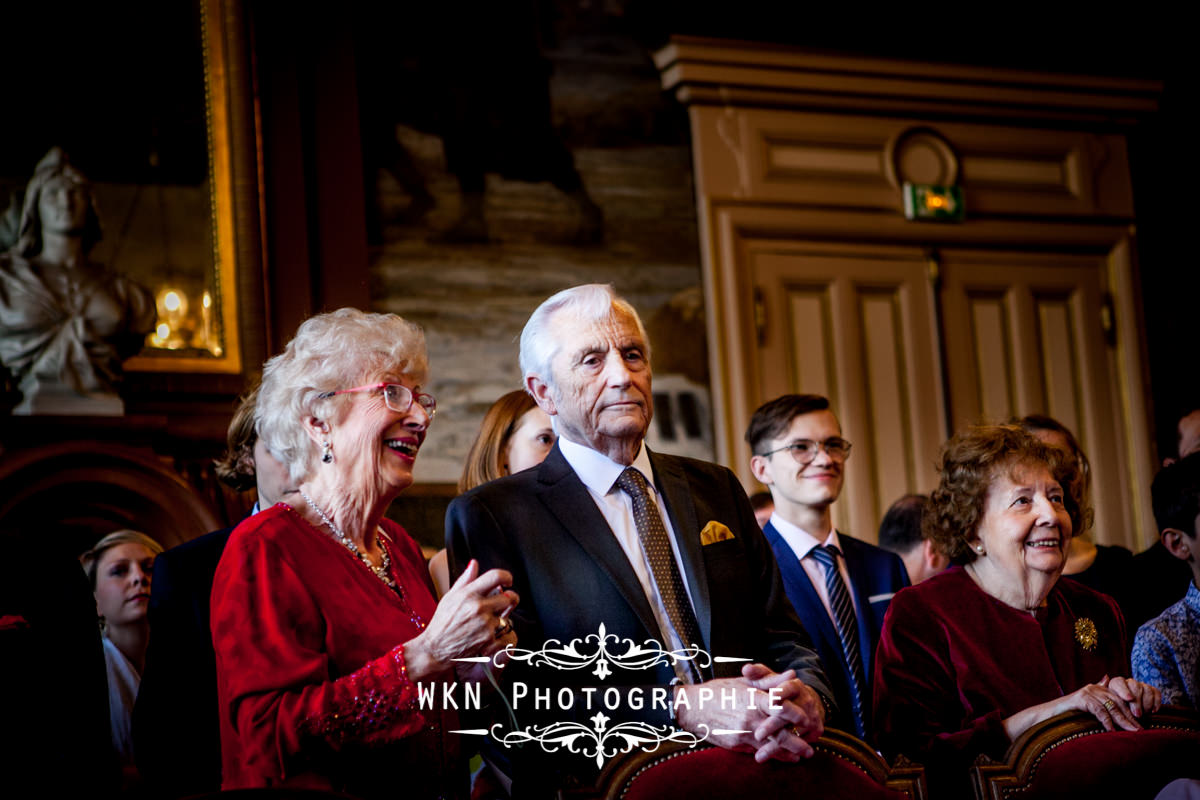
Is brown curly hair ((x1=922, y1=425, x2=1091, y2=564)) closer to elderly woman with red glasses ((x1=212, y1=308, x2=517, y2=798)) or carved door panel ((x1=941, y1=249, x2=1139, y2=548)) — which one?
elderly woman with red glasses ((x1=212, y1=308, x2=517, y2=798))

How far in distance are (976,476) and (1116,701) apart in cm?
65

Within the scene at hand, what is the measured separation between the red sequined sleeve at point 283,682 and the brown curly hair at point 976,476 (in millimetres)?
1437

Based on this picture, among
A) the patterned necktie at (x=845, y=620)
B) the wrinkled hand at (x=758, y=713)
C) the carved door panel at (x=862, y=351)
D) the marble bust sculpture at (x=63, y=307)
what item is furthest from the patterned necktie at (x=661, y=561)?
the carved door panel at (x=862, y=351)

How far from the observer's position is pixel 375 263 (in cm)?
551

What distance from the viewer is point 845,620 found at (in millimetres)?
3688

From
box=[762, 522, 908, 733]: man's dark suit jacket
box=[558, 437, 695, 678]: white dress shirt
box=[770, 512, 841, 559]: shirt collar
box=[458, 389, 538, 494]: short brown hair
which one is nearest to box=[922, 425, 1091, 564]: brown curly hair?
box=[762, 522, 908, 733]: man's dark suit jacket

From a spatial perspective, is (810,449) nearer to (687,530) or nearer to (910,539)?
(910,539)

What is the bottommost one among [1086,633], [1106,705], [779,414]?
[1106,705]

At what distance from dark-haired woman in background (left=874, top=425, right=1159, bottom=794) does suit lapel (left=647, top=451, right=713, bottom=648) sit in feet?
1.93

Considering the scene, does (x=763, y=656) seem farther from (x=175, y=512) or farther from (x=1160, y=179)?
(x=1160, y=179)

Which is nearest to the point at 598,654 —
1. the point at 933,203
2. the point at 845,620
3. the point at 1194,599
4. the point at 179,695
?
the point at 179,695

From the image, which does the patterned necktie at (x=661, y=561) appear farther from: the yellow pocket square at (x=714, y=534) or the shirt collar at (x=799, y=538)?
the shirt collar at (x=799, y=538)

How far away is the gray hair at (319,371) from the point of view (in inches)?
104

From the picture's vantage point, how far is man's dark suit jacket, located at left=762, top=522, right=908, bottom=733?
3.53 meters
